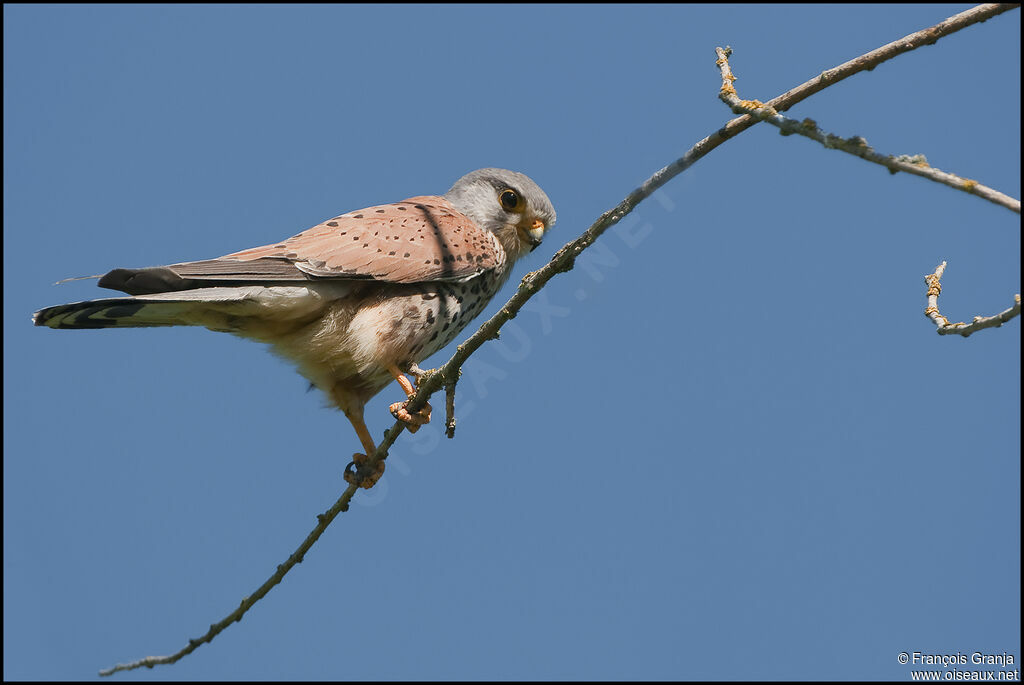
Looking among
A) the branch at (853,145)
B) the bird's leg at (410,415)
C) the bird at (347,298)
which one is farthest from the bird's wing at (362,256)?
the branch at (853,145)

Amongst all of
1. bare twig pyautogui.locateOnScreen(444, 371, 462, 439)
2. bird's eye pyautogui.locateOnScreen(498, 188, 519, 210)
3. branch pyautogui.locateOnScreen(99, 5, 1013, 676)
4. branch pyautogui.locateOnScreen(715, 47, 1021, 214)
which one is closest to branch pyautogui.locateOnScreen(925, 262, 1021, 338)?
branch pyautogui.locateOnScreen(715, 47, 1021, 214)

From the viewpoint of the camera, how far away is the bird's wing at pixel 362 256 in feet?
12.9

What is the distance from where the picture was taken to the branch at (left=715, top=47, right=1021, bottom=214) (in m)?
2.02

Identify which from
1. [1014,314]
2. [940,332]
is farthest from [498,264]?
[1014,314]

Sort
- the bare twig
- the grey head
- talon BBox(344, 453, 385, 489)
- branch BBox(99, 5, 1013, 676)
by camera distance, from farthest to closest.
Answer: the grey head < talon BBox(344, 453, 385, 489) < the bare twig < branch BBox(99, 5, 1013, 676)

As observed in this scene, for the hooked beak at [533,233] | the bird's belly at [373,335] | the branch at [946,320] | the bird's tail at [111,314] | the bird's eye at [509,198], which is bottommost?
the branch at [946,320]

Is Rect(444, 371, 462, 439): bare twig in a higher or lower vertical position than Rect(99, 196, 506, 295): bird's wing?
lower

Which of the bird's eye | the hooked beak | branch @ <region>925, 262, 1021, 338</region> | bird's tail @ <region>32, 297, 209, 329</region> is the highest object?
the bird's eye

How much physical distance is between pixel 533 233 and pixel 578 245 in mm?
2955

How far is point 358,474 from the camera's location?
15.6 ft

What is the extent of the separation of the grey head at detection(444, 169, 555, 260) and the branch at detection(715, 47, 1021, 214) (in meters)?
2.97

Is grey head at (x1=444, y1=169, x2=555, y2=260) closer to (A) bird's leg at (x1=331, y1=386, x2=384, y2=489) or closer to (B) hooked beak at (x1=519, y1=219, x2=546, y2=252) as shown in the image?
(B) hooked beak at (x1=519, y1=219, x2=546, y2=252)

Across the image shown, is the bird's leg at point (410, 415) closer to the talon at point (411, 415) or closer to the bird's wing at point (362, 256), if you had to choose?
the talon at point (411, 415)

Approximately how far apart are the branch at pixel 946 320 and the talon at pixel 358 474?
2815 millimetres
